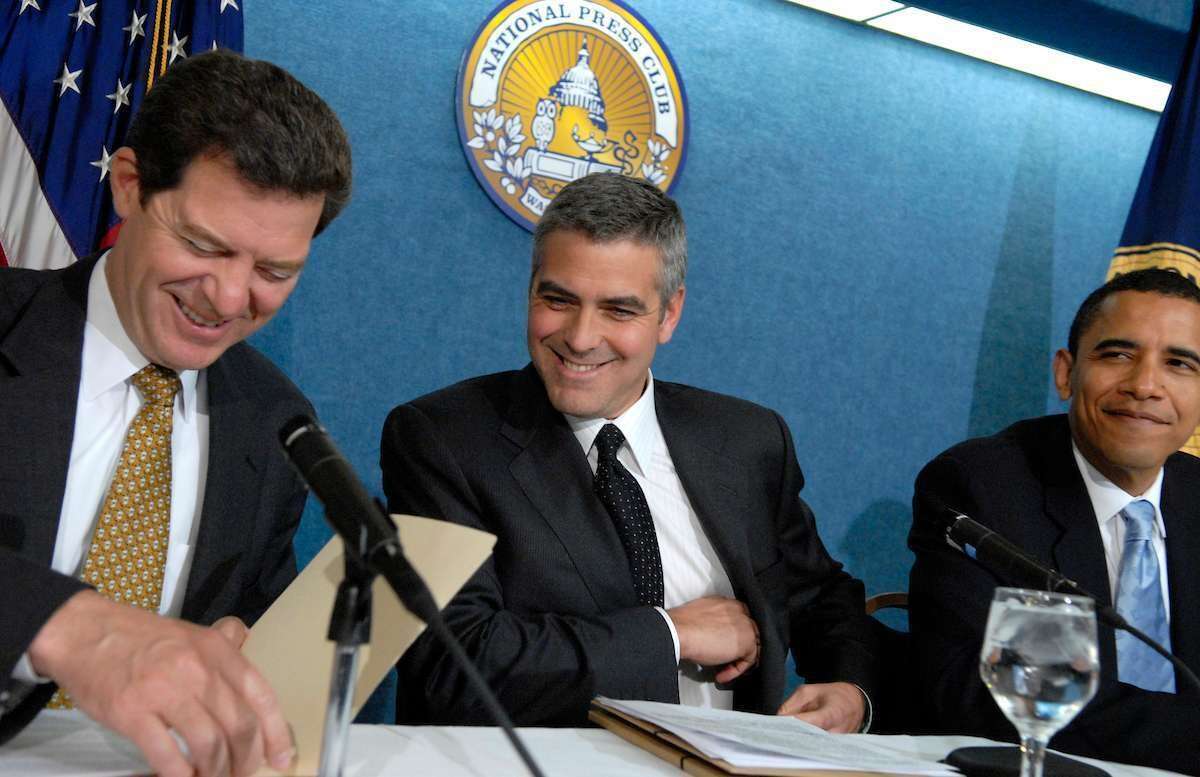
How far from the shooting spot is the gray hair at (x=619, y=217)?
6.81 feet

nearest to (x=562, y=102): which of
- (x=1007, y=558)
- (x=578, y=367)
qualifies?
(x=578, y=367)

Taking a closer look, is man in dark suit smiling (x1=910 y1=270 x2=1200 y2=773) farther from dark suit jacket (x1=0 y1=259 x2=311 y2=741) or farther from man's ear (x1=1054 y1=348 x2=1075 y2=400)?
dark suit jacket (x1=0 y1=259 x2=311 y2=741)

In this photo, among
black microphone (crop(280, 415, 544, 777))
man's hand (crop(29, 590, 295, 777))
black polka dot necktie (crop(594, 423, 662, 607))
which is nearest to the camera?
black microphone (crop(280, 415, 544, 777))

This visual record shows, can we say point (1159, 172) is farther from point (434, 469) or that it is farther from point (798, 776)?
point (798, 776)

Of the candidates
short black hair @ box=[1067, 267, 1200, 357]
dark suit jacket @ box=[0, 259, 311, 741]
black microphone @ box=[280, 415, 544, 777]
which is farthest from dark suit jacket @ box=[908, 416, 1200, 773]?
black microphone @ box=[280, 415, 544, 777]

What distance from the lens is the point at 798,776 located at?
1182 mm

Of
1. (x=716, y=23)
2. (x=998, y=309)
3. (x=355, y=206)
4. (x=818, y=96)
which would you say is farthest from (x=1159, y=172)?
(x=355, y=206)

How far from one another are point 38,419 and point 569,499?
0.87m

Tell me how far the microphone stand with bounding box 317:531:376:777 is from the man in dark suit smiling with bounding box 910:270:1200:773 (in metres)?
1.39

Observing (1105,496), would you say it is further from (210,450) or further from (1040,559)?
(210,450)

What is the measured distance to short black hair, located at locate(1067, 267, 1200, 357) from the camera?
7.93 ft

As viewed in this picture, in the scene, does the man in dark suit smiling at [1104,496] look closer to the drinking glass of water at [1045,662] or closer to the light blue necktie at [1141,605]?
the light blue necktie at [1141,605]

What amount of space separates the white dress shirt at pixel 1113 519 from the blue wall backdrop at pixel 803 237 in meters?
1.38

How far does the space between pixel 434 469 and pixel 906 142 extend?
2.55m
